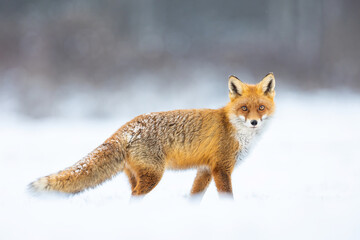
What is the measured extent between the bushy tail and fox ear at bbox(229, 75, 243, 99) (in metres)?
0.98

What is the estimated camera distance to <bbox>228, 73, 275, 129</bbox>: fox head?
2.89m

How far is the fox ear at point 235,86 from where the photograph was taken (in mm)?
3010

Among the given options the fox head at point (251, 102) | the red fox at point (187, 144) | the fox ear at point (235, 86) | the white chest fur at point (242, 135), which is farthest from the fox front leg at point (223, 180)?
the fox ear at point (235, 86)

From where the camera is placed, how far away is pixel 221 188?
287cm

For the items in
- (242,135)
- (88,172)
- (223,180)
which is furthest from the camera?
(242,135)

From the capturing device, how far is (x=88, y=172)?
272 cm

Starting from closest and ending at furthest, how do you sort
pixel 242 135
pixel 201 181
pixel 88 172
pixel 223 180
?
pixel 88 172 < pixel 223 180 < pixel 242 135 < pixel 201 181

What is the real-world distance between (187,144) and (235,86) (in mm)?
600

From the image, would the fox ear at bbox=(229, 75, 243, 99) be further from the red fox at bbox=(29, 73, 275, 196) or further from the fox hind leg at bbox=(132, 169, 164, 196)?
the fox hind leg at bbox=(132, 169, 164, 196)

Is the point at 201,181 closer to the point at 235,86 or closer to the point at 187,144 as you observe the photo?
the point at 187,144

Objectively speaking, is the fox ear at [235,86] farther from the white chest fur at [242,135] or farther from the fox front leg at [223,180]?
the fox front leg at [223,180]

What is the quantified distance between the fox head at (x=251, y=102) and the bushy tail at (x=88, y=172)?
3.09 ft

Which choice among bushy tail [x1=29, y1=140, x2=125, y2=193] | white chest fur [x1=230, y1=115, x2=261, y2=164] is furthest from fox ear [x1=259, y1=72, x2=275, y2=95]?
bushy tail [x1=29, y1=140, x2=125, y2=193]

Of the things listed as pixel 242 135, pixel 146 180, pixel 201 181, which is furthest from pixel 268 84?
pixel 146 180
